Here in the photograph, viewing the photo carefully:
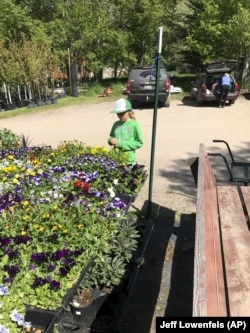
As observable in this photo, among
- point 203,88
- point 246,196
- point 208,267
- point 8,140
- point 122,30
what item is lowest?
point 203,88

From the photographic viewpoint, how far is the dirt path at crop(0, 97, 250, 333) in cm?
354

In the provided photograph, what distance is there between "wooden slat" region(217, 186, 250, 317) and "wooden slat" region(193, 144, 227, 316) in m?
0.05

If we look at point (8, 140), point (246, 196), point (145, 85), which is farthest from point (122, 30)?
point (246, 196)

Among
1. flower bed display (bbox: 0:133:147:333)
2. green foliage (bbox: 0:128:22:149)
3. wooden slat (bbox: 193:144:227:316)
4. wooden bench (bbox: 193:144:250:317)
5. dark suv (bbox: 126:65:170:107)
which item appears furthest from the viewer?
dark suv (bbox: 126:65:170:107)

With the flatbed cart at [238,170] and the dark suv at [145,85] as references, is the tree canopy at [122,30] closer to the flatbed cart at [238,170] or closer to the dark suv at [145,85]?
the dark suv at [145,85]

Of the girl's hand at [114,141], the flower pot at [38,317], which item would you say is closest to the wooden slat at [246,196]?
the girl's hand at [114,141]

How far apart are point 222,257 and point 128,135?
8.44 feet

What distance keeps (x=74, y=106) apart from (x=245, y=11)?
32.5 feet

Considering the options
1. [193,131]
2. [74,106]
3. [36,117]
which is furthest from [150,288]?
[74,106]

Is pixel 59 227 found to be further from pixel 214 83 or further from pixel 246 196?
pixel 214 83

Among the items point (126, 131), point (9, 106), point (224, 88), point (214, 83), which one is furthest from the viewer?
point (9, 106)

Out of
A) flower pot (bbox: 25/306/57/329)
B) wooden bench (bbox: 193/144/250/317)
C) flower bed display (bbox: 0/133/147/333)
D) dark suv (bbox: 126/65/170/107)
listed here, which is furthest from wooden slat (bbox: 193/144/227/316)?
dark suv (bbox: 126/65/170/107)

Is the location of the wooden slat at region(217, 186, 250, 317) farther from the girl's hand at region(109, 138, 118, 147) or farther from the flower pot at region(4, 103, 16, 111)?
the flower pot at region(4, 103, 16, 111)

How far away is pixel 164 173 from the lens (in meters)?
7.35
